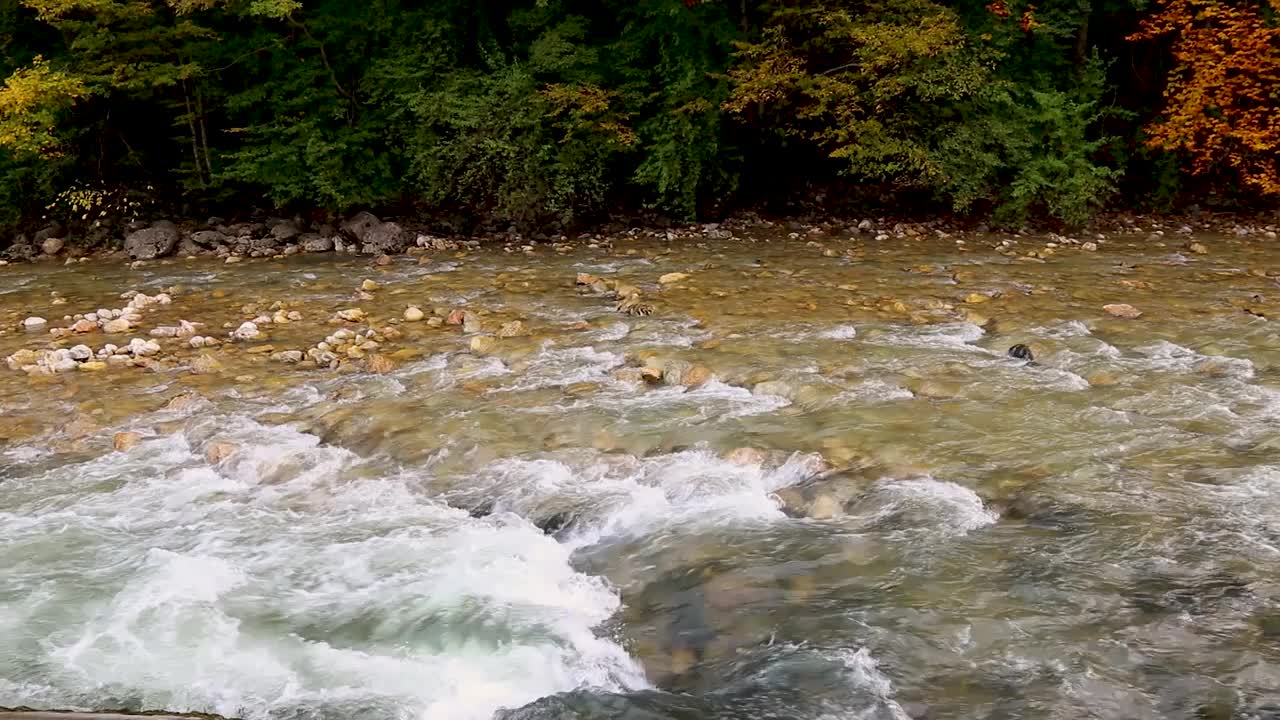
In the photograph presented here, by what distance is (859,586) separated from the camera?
3.85m

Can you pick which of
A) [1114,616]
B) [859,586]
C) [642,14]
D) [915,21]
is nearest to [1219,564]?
[1114,616]

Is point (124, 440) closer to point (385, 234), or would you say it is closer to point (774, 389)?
point (774, 389)

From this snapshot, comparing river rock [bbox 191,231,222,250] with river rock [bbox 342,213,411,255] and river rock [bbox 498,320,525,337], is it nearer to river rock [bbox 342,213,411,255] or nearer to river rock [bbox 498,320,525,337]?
river rock [bbox 342,213,411,255]

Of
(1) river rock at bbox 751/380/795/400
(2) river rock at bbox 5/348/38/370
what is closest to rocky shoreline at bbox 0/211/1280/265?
(2) river rock at bbox 5/348/38/370

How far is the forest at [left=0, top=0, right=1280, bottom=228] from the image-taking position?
13188 millimetres

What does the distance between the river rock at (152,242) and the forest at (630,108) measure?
129cm

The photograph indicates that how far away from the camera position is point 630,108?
1372cm

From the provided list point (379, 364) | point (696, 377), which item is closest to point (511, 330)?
point (379, 364)

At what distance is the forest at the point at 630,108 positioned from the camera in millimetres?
13188

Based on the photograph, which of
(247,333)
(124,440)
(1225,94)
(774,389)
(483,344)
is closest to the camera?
(124,440)

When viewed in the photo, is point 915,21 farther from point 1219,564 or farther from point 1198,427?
point 1219,564

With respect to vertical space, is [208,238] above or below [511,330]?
below

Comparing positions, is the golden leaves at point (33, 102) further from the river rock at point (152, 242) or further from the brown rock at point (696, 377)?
the brown rock at point (696, 377)

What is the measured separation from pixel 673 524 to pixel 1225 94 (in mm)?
13571
